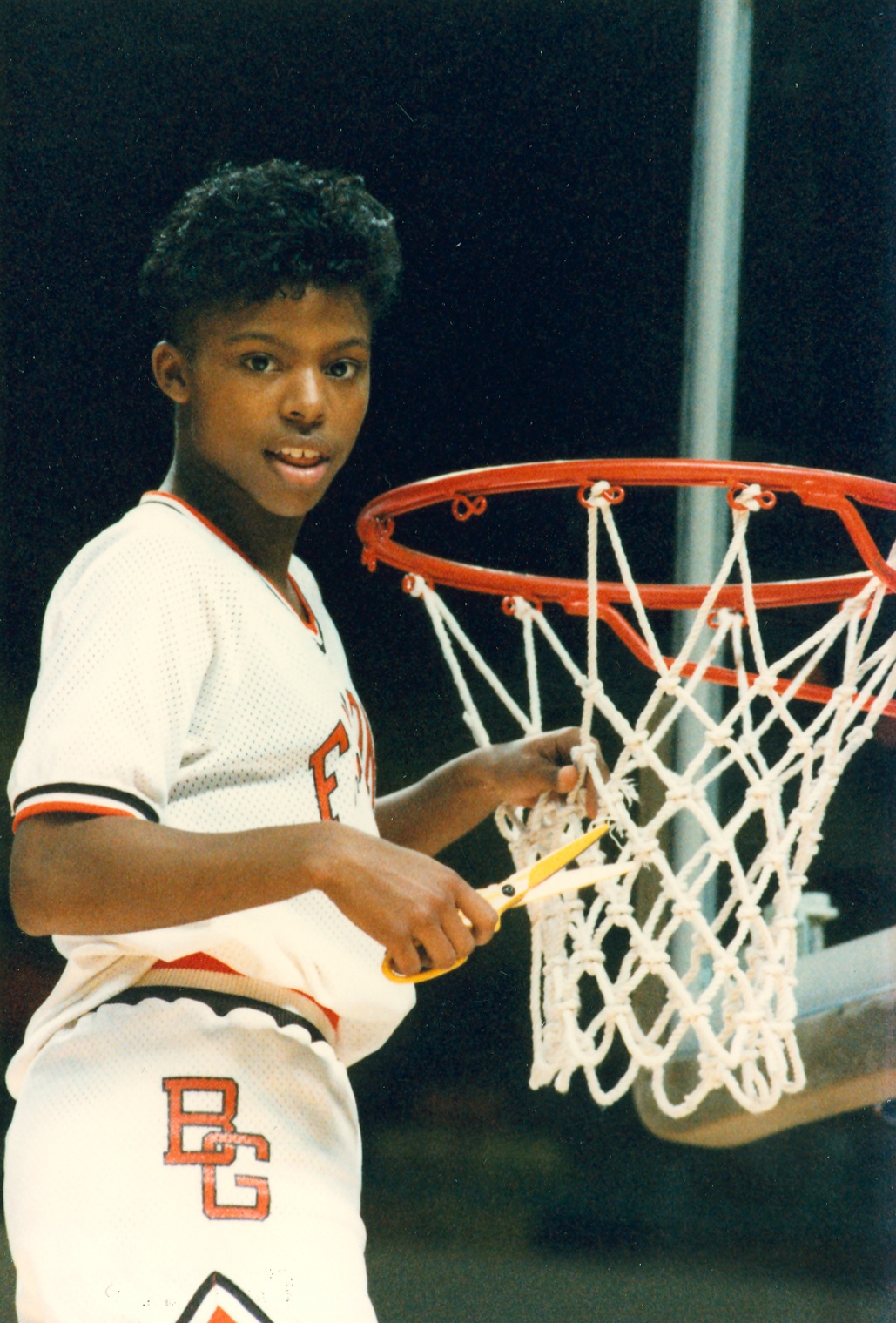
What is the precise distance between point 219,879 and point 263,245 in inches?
17.5

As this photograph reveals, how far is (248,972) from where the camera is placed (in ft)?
2.83

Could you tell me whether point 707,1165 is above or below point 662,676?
below

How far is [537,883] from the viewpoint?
852 mm

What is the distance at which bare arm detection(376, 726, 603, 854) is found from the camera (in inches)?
46.3

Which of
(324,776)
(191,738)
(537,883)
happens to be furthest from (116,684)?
(537,883)

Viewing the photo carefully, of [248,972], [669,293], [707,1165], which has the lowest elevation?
[707,1165]

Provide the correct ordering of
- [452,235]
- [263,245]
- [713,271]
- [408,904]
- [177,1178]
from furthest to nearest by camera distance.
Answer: [452,235], [713,271], [263,245], [177,1178], [408,904]

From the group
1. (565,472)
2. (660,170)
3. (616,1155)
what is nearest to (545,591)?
(565,472)

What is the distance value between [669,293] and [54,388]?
29.8 inches

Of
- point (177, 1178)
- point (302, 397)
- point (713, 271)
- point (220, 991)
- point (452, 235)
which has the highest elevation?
point (452, 235)

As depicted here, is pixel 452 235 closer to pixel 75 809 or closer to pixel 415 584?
pixel 415 584

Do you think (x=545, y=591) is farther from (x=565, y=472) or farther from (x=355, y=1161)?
(x=355, y=1161)

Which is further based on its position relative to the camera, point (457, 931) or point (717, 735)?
point (717, 735)

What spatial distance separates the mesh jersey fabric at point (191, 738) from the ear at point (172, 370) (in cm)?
10
